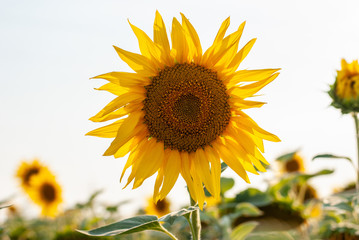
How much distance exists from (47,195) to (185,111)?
16.7 ft

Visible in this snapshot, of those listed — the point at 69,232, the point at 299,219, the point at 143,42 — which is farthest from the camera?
the point at 299,219

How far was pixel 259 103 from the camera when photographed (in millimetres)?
2264

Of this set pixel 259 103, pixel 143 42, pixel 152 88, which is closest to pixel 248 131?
pixel 259 103

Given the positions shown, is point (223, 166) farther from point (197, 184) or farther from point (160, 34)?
point (160, 34)

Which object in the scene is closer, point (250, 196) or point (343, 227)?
point (343, 227)

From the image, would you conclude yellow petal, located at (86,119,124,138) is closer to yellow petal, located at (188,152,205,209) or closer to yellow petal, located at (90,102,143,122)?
yellow petal, located at (90,102,143,122)

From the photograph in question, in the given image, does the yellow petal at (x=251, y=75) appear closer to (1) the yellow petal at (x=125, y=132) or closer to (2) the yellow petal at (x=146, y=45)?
(2) the yellow petal at (x=146, y=45)

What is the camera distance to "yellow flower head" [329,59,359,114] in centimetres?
310

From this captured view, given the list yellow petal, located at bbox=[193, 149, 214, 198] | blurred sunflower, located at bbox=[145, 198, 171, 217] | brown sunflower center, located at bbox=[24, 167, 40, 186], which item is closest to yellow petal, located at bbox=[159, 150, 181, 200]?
yellow petal, located at bbox=[193, 149, 214, 198]

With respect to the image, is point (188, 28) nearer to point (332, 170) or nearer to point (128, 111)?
point (128, 111)

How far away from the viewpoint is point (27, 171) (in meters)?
7.64

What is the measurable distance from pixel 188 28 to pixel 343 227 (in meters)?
2.07

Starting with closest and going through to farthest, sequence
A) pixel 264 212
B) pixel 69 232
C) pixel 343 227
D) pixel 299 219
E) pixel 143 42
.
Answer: pixel 143 42 → pixel 343 227 → pixel 69 232 → pixel 299 219 → pixel 264 212

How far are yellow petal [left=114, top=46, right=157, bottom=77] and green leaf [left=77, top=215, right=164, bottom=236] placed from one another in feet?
2.49
